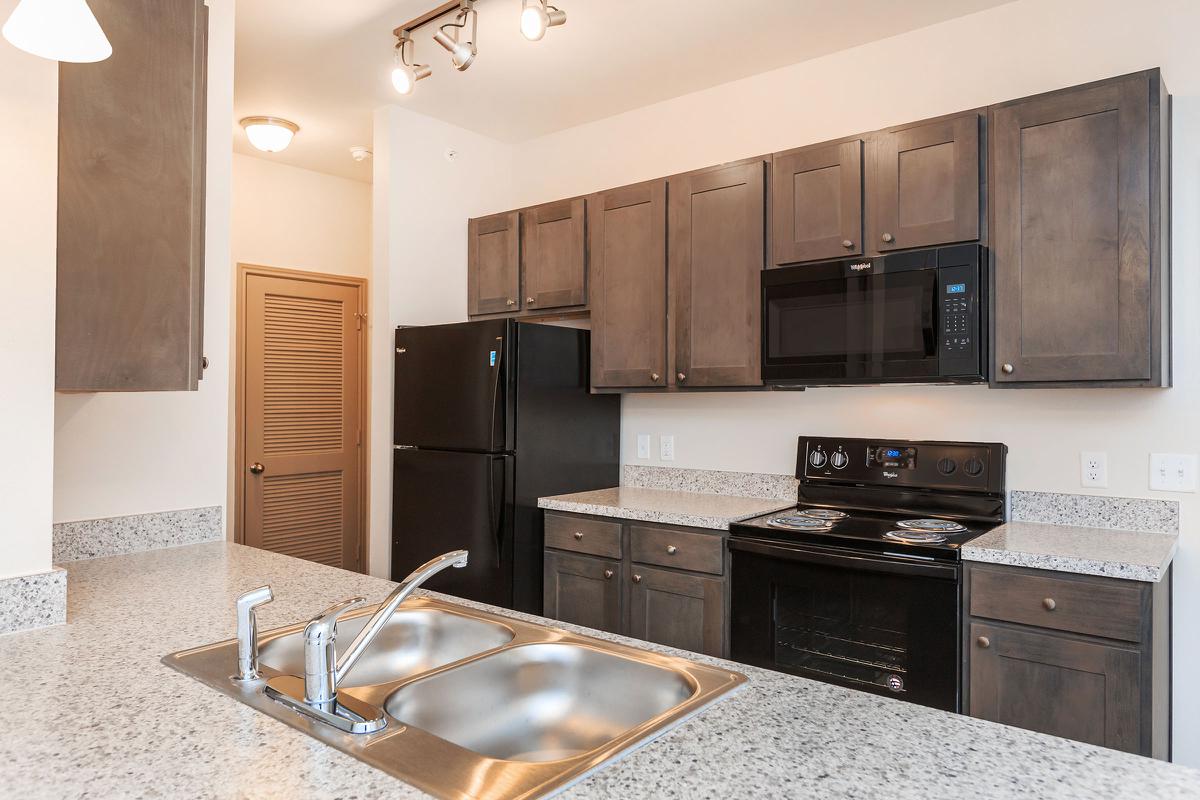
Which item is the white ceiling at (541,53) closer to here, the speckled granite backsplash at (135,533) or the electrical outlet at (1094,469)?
the electrical outlet at (1094,469)

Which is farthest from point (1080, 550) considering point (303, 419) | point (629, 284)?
point (303, 419)

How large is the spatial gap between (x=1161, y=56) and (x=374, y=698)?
9.08 feet

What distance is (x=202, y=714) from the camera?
1.03 metres

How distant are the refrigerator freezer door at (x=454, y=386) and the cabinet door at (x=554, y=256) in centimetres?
44

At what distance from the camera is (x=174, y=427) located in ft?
7.20

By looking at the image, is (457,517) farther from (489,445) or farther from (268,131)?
(268,131)

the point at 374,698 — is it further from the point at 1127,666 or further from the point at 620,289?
the point at 620,289

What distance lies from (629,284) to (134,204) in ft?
6.34

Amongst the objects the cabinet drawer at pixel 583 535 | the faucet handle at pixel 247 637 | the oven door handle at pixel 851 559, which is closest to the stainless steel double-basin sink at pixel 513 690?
the faucet handle at pixel 247 637

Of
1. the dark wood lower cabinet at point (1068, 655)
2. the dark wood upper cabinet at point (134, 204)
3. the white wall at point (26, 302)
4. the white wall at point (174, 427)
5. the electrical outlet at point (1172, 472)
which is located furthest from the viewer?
the electrical outlet at point (1172, 472)

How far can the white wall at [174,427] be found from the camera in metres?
2.01

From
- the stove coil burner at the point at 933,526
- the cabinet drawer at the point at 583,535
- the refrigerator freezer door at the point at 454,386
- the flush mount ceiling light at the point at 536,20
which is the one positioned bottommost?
the cabinet drawer at the point at 583,535

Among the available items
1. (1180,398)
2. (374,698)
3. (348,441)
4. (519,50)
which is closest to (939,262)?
(1180,398)

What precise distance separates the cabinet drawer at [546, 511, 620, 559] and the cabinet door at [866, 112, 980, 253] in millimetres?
1372
